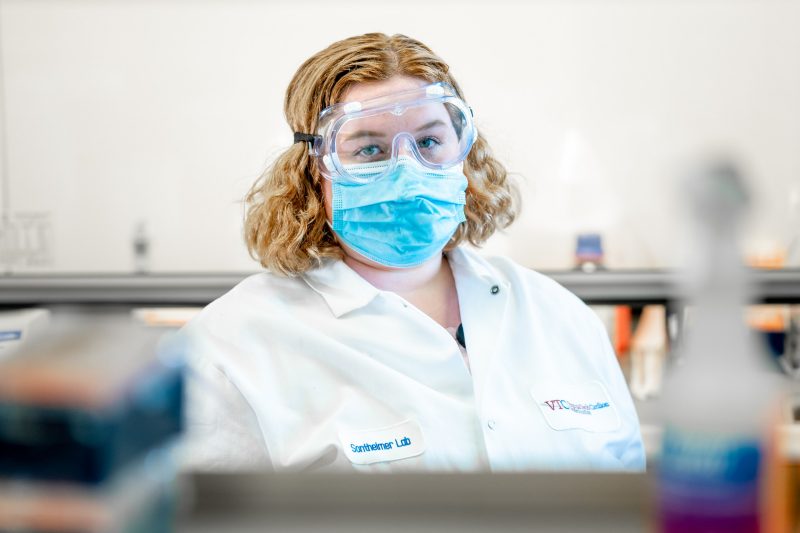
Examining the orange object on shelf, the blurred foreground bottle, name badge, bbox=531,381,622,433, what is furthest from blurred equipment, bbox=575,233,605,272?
the blurred foreground bottle

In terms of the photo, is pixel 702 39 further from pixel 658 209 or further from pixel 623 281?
pixel 623 281

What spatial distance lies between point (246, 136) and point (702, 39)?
1.91 meters

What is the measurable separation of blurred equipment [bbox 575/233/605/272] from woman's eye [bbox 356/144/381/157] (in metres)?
1.70

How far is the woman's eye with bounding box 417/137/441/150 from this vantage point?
1459 millimetres

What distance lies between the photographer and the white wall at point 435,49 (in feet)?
9.91

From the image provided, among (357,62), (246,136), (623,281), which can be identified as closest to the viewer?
(357,62)

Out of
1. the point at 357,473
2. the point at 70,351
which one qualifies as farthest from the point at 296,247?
the point at 70,351

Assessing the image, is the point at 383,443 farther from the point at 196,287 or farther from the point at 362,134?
the point at 196,287

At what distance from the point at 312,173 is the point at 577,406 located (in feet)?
2.31

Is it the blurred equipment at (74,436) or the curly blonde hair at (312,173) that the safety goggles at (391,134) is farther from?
the blurred equipment at (74,436)

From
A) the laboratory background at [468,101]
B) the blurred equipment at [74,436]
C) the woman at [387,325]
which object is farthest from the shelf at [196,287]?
the blurred equipment at [74,436]

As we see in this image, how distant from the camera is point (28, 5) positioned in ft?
10.8

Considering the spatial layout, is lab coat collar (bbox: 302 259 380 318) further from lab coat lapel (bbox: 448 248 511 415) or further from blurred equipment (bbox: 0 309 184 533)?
blurred equipment (bbox: 0 309 184 533)

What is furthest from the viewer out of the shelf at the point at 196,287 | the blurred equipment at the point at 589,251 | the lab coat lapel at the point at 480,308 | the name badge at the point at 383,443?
the blurred equipment at the point at 589,251
